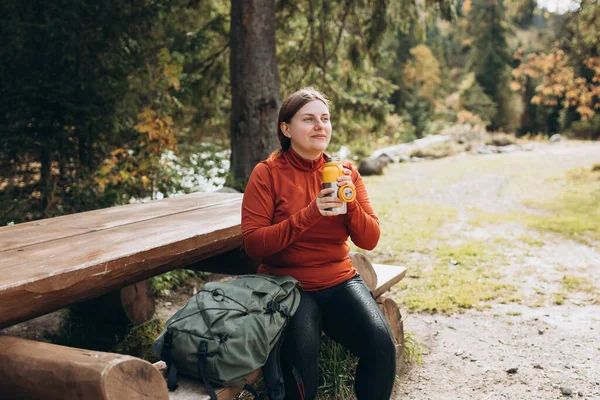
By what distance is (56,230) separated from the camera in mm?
2916

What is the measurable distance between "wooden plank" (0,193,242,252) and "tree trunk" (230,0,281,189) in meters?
2.28

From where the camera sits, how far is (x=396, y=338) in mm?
3510

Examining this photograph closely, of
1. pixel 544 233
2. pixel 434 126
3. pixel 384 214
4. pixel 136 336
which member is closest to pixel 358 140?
pixel 384 214

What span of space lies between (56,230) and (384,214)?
6.54 m

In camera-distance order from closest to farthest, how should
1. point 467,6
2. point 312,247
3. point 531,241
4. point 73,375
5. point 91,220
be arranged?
point 73,375
point 312,247
point 91,220
point 531,241
point 467,6

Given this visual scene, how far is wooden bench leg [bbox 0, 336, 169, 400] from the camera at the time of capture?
1.61m

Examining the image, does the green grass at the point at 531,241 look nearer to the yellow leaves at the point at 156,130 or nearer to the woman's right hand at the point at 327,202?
the yellow leaves at the point at 156,130

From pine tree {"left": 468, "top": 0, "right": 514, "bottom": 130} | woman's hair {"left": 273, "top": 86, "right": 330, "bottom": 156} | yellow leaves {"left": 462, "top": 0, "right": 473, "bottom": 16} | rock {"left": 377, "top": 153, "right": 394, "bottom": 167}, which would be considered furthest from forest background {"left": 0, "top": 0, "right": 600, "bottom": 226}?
yellow leaves {"left": 462, "top": 0, "right": 473, "bottom": 16}

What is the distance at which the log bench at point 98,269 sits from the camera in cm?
168

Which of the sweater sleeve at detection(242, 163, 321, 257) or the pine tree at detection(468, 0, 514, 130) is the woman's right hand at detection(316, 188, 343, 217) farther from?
the pine tree at detection(468, 0, 514, 130)

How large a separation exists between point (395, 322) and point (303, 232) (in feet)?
4.04

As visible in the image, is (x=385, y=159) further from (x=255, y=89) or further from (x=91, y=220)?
(x=91, y=220)

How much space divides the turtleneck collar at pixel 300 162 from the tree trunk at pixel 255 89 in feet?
11.8

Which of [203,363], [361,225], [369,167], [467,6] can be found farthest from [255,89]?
[467,6]
